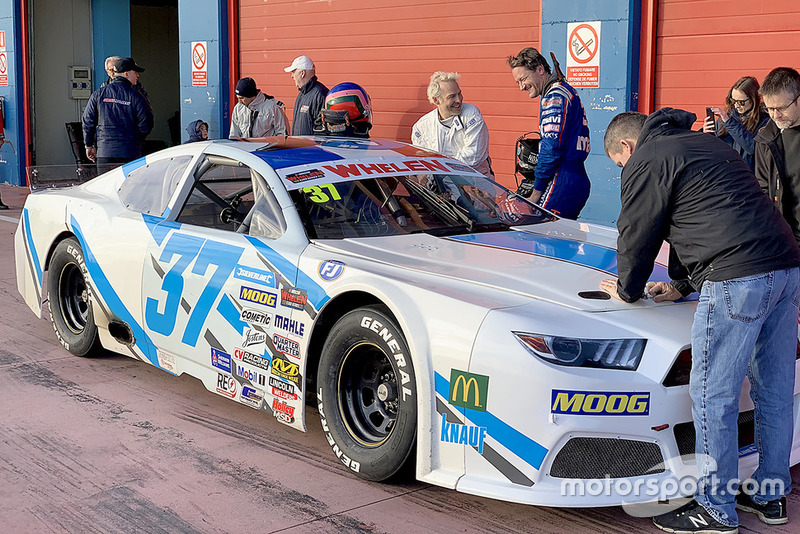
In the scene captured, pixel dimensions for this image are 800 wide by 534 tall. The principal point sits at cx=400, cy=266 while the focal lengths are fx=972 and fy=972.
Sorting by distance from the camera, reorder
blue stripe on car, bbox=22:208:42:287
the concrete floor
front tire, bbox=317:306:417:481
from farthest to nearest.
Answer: blue stripe on car, bbox=22:208:42:287
front tire, bbox=317:306:417:481
the concrete floor

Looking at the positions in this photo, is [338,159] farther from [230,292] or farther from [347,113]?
[347,113]

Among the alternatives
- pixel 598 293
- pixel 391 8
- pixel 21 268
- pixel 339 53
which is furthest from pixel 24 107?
pixel 598 293

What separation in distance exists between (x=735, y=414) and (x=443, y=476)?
108 cm

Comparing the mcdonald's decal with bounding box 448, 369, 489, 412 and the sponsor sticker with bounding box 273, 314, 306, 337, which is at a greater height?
the sponsor sticker with bounding box 273, 314, 306, 337

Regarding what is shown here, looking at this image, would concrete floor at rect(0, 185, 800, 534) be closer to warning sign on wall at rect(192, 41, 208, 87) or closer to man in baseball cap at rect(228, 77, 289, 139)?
man in baseball cap at rect(228, 77, 289, 139)

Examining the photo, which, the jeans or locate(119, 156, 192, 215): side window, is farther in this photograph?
locate(119, 156, 192, 215): side window

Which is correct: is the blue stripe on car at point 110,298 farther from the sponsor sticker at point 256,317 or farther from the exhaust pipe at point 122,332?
the sponsor sticker at point 256,317

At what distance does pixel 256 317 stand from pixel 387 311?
2.57 ft

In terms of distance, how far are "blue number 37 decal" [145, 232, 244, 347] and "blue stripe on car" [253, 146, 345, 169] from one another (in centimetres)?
52

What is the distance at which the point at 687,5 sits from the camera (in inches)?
314

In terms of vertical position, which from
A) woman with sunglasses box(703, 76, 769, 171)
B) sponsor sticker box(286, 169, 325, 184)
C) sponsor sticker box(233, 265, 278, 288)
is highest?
woman with sunglasses box(703, 76, 769, 171)

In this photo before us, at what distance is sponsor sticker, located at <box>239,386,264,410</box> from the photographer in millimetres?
4465

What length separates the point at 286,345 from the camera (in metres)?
4.27

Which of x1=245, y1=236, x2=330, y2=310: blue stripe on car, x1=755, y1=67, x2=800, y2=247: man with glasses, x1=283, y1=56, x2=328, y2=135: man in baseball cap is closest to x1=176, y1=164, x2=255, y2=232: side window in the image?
x1=245, y1=236, x2=330, y2=310: blue stripe on car
